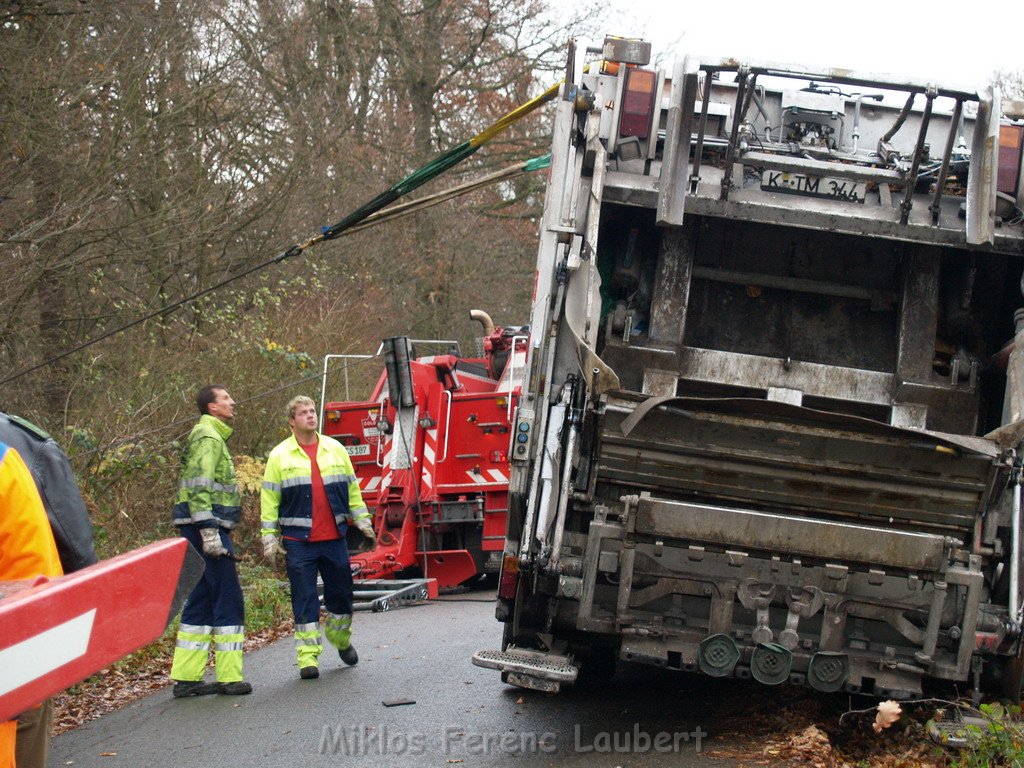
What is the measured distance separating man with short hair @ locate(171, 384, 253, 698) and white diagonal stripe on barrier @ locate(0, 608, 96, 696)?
177 inches

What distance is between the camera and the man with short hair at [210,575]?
258 inches

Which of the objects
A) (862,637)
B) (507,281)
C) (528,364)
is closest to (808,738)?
(862,637)

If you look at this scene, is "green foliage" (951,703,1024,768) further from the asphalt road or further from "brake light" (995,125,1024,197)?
"brake light" (995,125,1024,197)

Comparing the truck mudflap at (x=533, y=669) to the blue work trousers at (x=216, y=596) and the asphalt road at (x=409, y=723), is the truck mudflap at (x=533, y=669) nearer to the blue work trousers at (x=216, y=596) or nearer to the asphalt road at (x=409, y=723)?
the asphalt road at (x=409, y=723)

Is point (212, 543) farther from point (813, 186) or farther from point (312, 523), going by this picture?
point (813, 186)

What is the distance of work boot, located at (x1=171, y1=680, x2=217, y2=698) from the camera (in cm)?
652

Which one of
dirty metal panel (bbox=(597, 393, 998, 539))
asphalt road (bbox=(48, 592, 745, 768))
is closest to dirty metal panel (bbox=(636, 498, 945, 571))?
dirty metal panel (bbox=(597, 393, 998, 539))

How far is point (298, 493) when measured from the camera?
7074 millimetres

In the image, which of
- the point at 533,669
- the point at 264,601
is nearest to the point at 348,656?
the point at 533,669

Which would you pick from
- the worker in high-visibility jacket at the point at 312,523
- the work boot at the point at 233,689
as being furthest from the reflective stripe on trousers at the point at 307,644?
the work boot at the point at 233,689

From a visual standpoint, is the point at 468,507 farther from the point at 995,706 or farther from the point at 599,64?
the point at 995,706

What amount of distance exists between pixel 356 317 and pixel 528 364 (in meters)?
11.6

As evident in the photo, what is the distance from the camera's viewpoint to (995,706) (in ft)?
15.1

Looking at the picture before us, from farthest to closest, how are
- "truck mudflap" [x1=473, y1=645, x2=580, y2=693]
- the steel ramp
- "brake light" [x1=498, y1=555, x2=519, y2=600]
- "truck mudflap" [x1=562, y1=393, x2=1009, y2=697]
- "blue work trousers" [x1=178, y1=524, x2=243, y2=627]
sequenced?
the steel ramp
"blue work trousers" [x1=178, y1=524, x2=243, y2=627]
"brake light" [x1=498, y1=555, x2=519, y2=600]
"truck mudflap" [x1=473, y1=645, x2=580, y2=693]
"truck mudflap" [x1=562, y1=393, x2=1009, y2=697]
